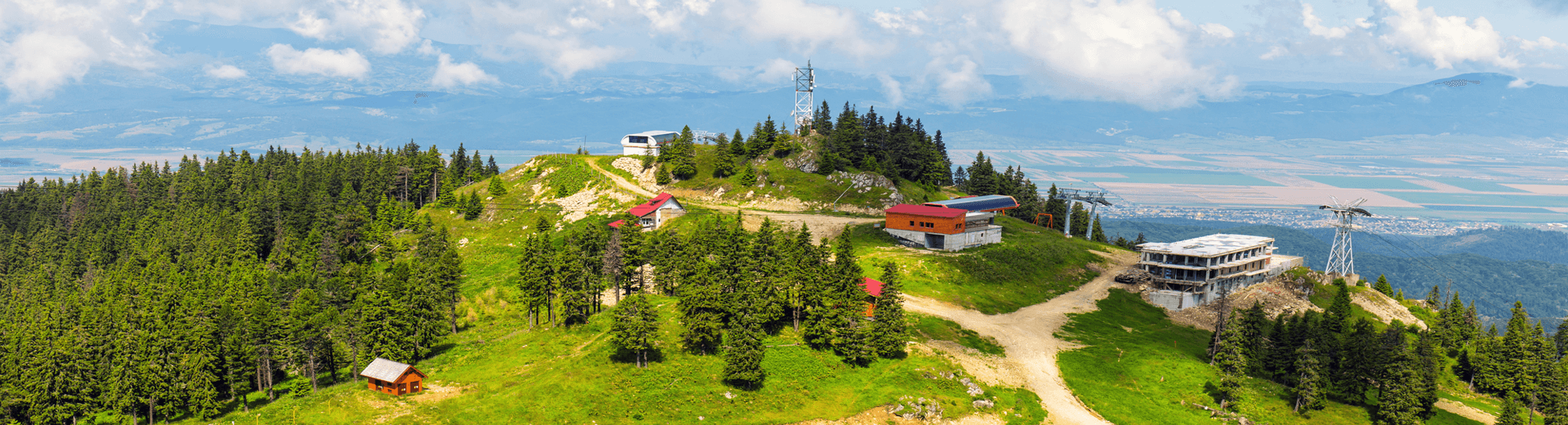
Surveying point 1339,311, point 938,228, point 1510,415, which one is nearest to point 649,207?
point 938,228

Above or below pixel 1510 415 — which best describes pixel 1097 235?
above

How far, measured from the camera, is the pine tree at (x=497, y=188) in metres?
136

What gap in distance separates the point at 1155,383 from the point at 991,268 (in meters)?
29.1

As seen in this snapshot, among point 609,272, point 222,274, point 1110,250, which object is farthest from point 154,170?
point 1110,250

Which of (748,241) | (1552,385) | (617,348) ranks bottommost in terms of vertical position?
(1552,385)

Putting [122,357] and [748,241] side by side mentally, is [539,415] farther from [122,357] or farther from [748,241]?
[122,357]

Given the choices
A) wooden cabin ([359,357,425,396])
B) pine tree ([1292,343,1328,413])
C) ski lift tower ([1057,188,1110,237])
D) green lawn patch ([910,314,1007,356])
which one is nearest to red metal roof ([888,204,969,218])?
green lawn patch ([910,314,1007,356])

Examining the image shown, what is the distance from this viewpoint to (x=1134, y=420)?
203 feet

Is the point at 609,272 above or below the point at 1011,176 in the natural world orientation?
below

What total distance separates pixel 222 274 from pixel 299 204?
27990mm

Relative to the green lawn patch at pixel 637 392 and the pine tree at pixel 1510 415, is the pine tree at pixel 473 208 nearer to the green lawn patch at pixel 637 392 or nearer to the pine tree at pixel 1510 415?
the green lawn patch at pixel 637 392

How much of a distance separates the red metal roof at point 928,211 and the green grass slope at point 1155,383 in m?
24.3

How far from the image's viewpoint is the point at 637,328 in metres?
63.4

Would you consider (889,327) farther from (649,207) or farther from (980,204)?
(980,204)
